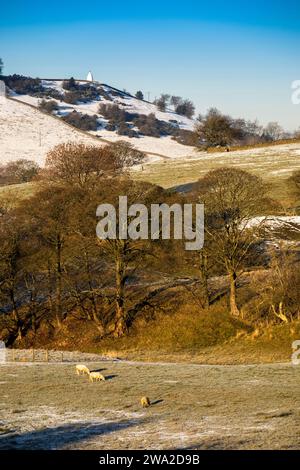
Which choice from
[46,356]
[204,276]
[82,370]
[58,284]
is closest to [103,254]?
[58,284]

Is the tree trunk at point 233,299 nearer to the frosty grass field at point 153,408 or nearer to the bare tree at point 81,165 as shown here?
the frosty grass field at point 153,408

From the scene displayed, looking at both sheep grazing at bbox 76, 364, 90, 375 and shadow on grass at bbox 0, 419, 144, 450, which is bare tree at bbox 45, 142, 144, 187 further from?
shadow on grass at bbox 0, 419, 144, 450

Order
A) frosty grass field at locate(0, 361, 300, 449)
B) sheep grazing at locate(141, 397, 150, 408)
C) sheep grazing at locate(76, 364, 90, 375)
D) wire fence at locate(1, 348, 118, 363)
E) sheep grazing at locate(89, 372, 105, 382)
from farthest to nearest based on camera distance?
wire fence at locate(1, 348, 118, 363)
sheep grazing at locate(76, 364, 90, 375)
sheep grazing at locate(89, 372, 105, 382)
sheep grazing at locate(141, 397, 150, 408)
frosty grass field at locate(0, 361, 300, 449)

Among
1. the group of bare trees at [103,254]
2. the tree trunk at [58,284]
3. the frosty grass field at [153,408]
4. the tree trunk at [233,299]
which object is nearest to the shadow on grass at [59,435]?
the frosty grass field at [153,408]

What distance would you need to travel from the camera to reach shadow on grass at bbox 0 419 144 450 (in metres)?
21.1

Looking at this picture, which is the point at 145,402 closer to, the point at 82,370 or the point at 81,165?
the point at 82,370

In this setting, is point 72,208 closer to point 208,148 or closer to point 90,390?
point 90,390

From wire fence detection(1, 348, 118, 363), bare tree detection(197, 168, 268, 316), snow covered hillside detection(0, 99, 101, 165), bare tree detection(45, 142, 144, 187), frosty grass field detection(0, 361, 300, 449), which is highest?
snow covered hillside detection(0, 99, 101, 165)

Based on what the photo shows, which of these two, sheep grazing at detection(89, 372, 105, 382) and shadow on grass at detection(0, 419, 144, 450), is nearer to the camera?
shadow on grass at detection(0, 419, 144, 450)

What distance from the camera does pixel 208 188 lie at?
50.1m

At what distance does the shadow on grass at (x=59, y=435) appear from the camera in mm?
21125

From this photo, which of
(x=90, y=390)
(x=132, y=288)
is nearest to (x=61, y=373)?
(x=90, y=390)

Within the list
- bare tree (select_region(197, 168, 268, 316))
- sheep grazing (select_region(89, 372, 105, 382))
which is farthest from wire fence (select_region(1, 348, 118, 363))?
bare tree (select_region(197, 168, 268, 316))
